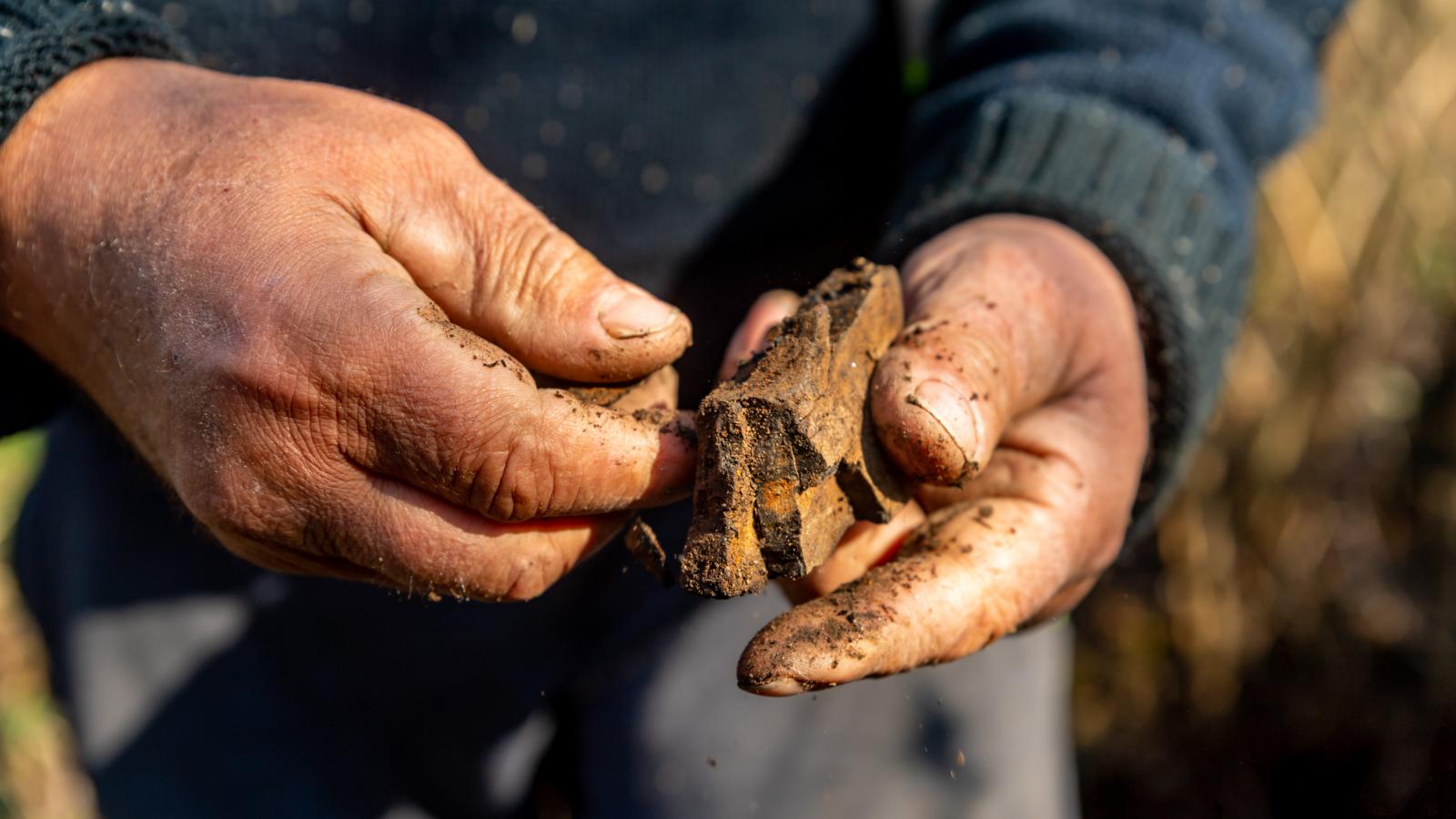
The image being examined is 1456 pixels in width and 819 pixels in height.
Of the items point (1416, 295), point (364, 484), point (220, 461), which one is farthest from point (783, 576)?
point (1416, 295)

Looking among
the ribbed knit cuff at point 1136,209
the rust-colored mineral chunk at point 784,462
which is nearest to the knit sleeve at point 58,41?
the rust-colored mineral chunk at point 784,462

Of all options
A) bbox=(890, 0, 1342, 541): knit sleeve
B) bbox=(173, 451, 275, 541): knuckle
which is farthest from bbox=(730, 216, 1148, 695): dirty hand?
bbox=(173, 451, 275, 541): knuckle

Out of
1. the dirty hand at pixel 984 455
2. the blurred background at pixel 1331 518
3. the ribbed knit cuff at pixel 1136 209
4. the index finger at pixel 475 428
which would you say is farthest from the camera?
the blurred background at pixel 1331 518

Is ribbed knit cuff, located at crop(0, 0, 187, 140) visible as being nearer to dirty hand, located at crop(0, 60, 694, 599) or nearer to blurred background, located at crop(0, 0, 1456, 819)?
dirty hand, located at crop(0, 60, 694, 599)

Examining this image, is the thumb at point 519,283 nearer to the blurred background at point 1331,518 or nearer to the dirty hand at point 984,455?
the dirty hand at point 984,455

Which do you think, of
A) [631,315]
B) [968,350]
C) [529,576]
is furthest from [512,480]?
[968,350]

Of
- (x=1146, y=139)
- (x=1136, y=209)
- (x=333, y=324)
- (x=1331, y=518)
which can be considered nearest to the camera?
(x=333, y=324)

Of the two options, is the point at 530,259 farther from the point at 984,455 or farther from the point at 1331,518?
the point at 1331,518

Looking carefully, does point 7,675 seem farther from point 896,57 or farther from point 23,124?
point 896,57
